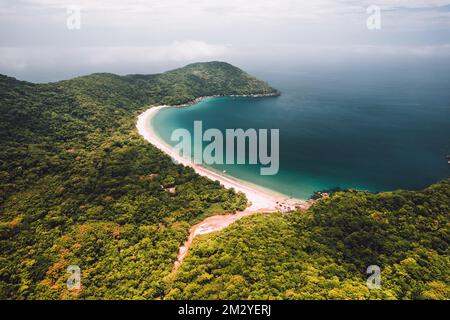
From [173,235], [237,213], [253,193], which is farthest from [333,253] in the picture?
[253,193]

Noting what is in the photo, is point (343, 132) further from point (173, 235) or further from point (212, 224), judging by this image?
point (173, 235)

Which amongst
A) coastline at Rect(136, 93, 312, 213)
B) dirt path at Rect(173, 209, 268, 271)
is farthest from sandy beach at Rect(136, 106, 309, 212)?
dirt path at Rect(173, 209, 268, 271)

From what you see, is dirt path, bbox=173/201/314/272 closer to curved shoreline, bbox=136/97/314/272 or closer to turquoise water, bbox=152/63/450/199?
curved shoreline, bbox=136/97/314/272

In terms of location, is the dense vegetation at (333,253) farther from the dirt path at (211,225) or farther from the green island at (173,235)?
the dirt path at (211,225)

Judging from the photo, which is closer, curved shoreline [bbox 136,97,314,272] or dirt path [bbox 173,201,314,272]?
dirt path [bbox 173,201,314,272]

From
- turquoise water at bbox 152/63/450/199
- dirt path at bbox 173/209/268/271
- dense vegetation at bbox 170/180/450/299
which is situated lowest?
dirt path at bbox 173/209/268/271

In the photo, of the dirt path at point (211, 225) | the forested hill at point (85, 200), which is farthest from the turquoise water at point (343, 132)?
the forested hill at point (85, 200)
